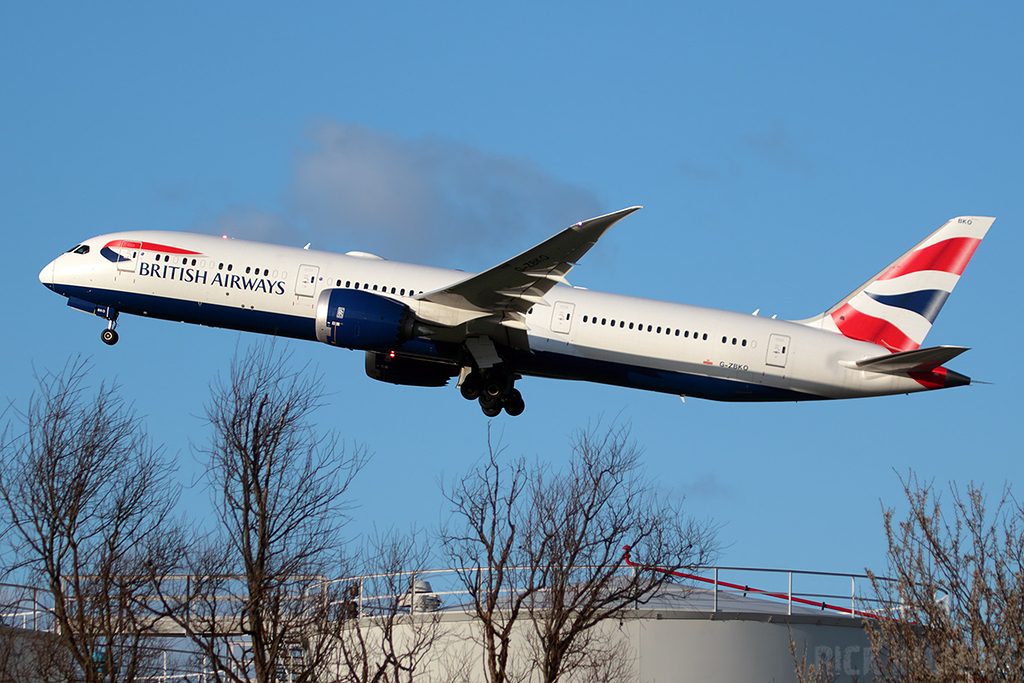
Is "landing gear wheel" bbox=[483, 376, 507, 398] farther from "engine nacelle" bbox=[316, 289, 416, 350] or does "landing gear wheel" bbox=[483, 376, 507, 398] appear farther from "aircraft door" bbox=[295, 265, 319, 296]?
"aircraft door" bbox=[295, 265, 319, 296]

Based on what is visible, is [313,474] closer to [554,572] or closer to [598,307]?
[554,572]

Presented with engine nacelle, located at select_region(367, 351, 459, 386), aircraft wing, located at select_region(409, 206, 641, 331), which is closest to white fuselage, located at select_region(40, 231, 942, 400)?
aircraft wing, located at select_region(409, 206, 641, 331)

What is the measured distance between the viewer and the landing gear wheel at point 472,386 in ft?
132

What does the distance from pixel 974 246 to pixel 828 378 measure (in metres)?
8.13

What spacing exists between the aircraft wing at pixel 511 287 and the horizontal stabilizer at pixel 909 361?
10.6 meters

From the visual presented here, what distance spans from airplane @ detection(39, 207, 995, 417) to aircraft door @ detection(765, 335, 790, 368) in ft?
0.15

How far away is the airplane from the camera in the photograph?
37.7 m

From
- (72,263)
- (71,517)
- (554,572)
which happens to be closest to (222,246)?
(72,263)

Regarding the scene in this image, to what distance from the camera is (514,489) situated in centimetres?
3069

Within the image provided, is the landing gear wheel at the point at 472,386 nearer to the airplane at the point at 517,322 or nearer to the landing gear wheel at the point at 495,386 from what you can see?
the airplane at the point at 517,322

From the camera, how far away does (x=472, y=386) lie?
4056cm

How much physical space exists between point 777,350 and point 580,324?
684cm

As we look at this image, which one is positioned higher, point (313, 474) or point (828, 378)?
point (828, 378)

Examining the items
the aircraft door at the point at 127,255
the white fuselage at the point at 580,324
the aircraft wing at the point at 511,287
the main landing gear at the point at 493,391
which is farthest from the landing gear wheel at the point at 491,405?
the aircraft door at the point at 127,255
